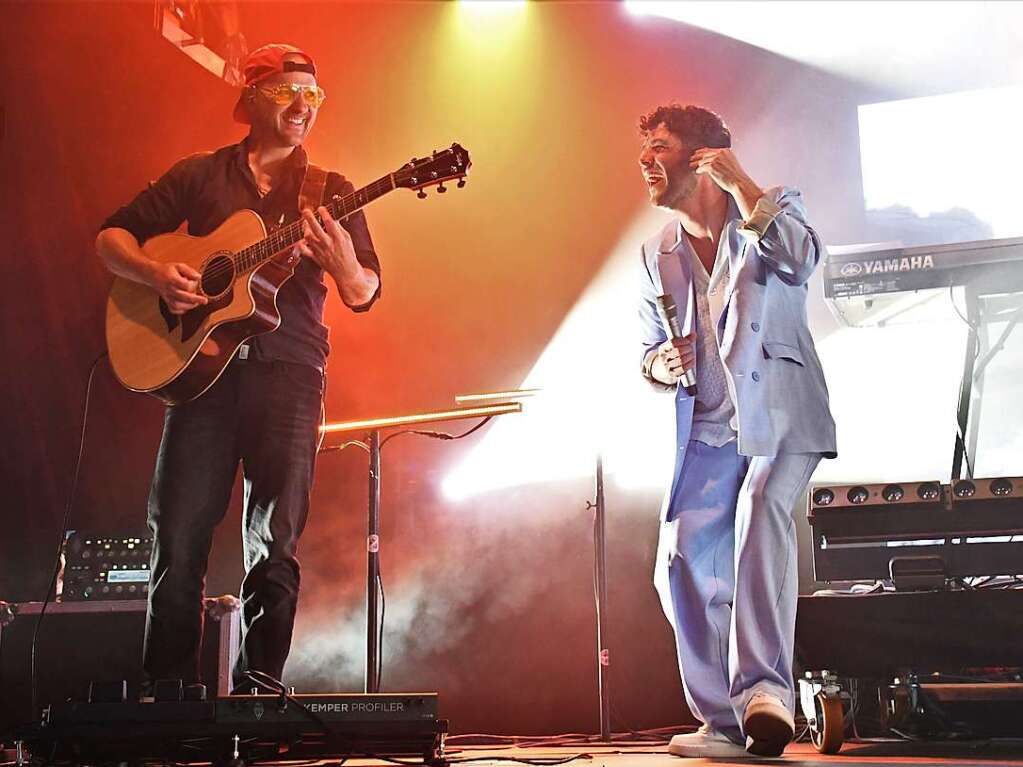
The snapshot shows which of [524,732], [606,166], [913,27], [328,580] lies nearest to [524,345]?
[606,166]

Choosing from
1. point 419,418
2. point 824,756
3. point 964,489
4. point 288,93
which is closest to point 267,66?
point 288,93

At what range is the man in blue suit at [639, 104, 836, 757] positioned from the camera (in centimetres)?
273

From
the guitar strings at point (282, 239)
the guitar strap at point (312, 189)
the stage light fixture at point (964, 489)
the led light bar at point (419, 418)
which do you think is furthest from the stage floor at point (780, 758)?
the guitar strap at point (312, 189)

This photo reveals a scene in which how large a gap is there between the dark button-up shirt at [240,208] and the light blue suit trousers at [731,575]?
1.10 metres

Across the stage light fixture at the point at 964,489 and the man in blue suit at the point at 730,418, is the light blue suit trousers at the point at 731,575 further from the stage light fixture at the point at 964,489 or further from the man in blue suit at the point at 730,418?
the stage light fixture at the point at 964,489

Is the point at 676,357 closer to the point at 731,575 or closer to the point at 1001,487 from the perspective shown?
the point at 731,575

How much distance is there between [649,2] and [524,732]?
3.12 meters

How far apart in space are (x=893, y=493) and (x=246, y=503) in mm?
1847

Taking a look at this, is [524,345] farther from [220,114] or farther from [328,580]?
[220,114]

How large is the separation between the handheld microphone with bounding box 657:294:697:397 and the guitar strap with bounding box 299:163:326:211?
3.36 ft

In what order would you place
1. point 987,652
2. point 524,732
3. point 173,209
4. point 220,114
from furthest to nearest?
point 220,114, point 524,732, point 173,209, point 987,652

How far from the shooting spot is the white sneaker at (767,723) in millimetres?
2559

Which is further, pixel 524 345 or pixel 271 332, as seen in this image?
pixel 524 345

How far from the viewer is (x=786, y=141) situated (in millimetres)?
4609
